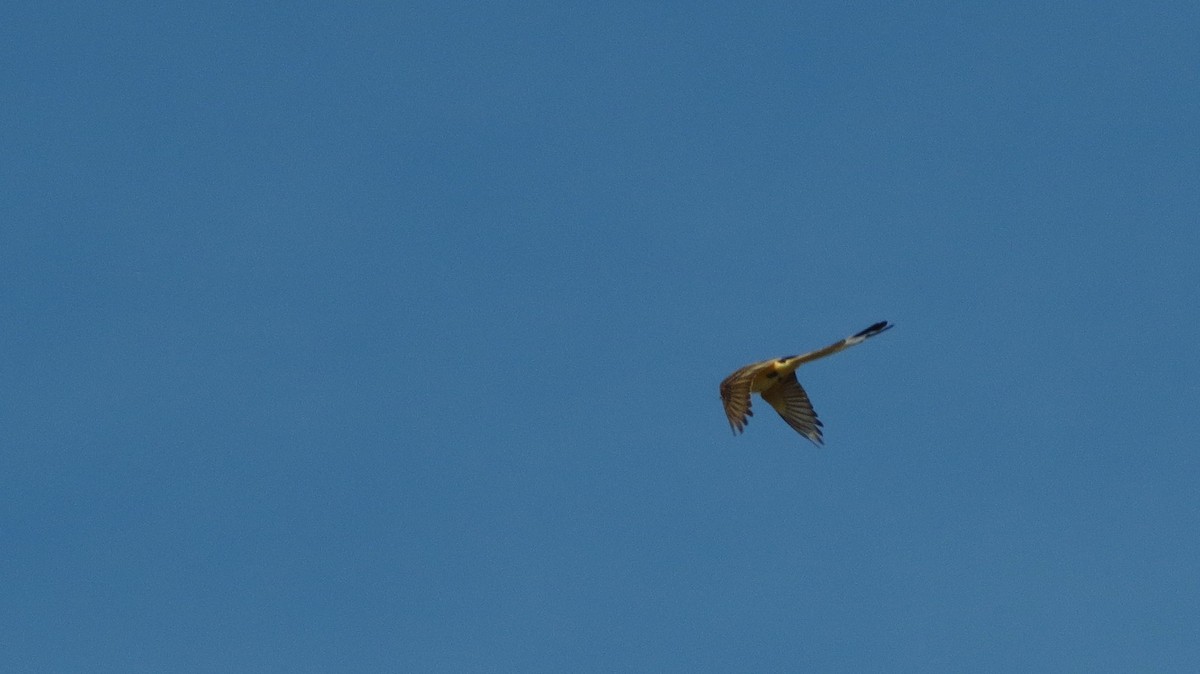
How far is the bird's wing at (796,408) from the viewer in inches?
1549

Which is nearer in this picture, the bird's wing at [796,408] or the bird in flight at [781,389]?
the bird in flight at [781,389]

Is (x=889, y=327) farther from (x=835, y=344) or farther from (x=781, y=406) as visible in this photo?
(x=781, y=406)

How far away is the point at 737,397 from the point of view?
3675 cm

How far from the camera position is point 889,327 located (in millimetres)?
34812

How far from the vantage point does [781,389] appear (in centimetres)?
3931

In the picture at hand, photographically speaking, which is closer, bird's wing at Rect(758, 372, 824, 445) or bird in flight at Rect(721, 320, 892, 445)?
bird in flight at Rect(721, 320, 892, 445)

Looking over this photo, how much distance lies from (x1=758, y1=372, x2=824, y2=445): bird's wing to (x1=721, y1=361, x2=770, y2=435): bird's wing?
1.90 m

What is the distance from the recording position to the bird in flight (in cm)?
3616

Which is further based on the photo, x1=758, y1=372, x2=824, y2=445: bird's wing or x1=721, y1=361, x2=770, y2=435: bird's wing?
x1=758, y1=372, x2=824, y2=445: bird's wing

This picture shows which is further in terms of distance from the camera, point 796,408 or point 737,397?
point 796,408

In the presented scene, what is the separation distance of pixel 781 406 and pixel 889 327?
5.12 m

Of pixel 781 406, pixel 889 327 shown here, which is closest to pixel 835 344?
pixel 889 327

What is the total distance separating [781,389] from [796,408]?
0.52 meters

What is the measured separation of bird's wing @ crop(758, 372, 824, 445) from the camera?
39.3 metres
